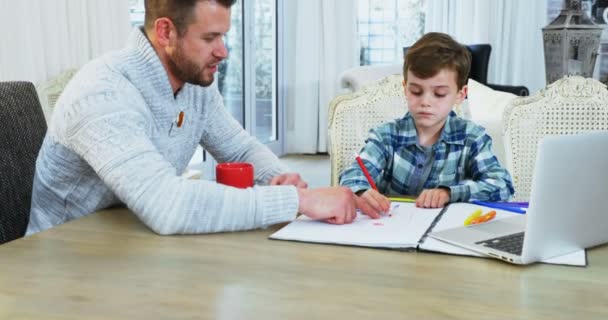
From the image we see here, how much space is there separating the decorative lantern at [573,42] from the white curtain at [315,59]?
1.81m

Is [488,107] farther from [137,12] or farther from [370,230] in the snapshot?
[370,230]

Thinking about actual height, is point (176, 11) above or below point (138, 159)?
above

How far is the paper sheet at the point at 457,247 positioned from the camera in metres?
1.00

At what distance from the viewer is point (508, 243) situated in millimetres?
1057

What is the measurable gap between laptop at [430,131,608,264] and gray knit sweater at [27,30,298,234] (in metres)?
0.35

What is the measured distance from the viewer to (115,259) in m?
1.01

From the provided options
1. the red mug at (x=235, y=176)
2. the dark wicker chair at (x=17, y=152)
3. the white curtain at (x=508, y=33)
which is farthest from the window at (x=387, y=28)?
the red mug at (x=235, y=176)

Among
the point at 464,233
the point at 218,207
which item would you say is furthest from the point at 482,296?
the point at 218,207

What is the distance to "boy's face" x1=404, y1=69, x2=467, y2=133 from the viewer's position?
1.75 meters

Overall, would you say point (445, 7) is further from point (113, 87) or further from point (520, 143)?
point (113, 87)

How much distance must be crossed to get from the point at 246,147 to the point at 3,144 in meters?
0.56

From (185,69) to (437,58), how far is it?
0.65 meters

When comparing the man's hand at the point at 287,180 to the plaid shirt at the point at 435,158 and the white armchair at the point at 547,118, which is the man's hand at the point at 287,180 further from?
the white armchair at the point at 547,118

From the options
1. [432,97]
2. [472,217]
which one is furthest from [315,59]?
[472,217]
